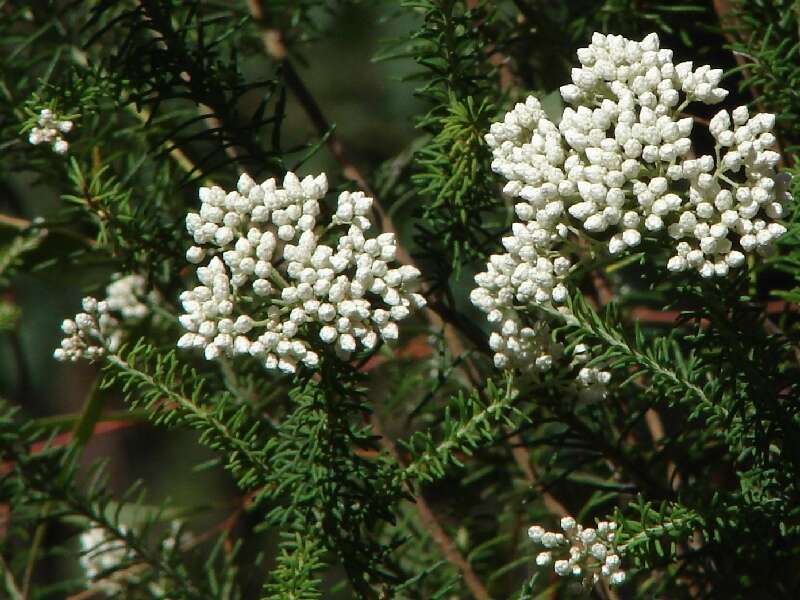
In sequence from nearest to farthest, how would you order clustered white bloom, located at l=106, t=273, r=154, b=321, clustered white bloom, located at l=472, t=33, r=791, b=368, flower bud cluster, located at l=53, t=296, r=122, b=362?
clustered white bloom, located at l=472, t=33, r=791, b=368, flower bud cluster, located at l=53, t=296, r=122, b=362, clustered white bloom, located at l=106, t=273, r=154, b=321

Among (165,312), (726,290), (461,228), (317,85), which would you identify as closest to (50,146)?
(165,312)

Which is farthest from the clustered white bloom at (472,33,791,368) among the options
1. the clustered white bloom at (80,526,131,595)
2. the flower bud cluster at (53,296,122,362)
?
the clustered white bloom at (80,526,131,595)

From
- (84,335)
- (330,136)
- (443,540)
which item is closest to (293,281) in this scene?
(84,335)

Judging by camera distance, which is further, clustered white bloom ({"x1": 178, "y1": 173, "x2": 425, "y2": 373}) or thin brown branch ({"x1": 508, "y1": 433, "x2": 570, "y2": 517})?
thin brown branch ({"x1": 508, "y1": 433, "x2": 570, "y2": 517})

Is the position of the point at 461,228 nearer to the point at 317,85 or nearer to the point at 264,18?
the point at 264,18

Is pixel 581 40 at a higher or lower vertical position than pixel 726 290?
higher

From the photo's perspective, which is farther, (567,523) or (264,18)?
(264,18)

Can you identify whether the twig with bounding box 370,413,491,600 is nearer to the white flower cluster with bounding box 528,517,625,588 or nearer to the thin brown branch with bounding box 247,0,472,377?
the thin brown branch with bounding box 247,0,472,377
